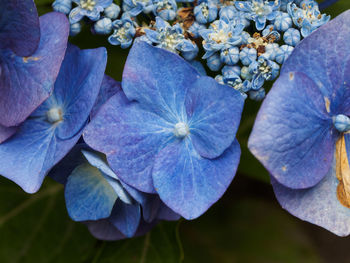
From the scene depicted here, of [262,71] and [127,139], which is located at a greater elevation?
[262,71]

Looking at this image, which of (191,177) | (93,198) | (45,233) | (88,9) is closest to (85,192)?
(93,198)

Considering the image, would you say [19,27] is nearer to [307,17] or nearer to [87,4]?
[87,4]

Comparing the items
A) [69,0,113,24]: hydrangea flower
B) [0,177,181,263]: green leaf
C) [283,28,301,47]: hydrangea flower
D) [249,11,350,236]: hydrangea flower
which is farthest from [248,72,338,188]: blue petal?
[0,177,181,263]: green leaf

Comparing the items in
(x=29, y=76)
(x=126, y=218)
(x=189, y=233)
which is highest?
(x=29, y=76)

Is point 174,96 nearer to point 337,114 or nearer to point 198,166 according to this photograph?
point 198,166

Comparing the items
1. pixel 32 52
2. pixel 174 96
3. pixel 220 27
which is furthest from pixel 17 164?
pixel 220 27

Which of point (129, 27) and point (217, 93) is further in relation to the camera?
point (129, 27)

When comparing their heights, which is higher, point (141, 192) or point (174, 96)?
point (174, 96)
